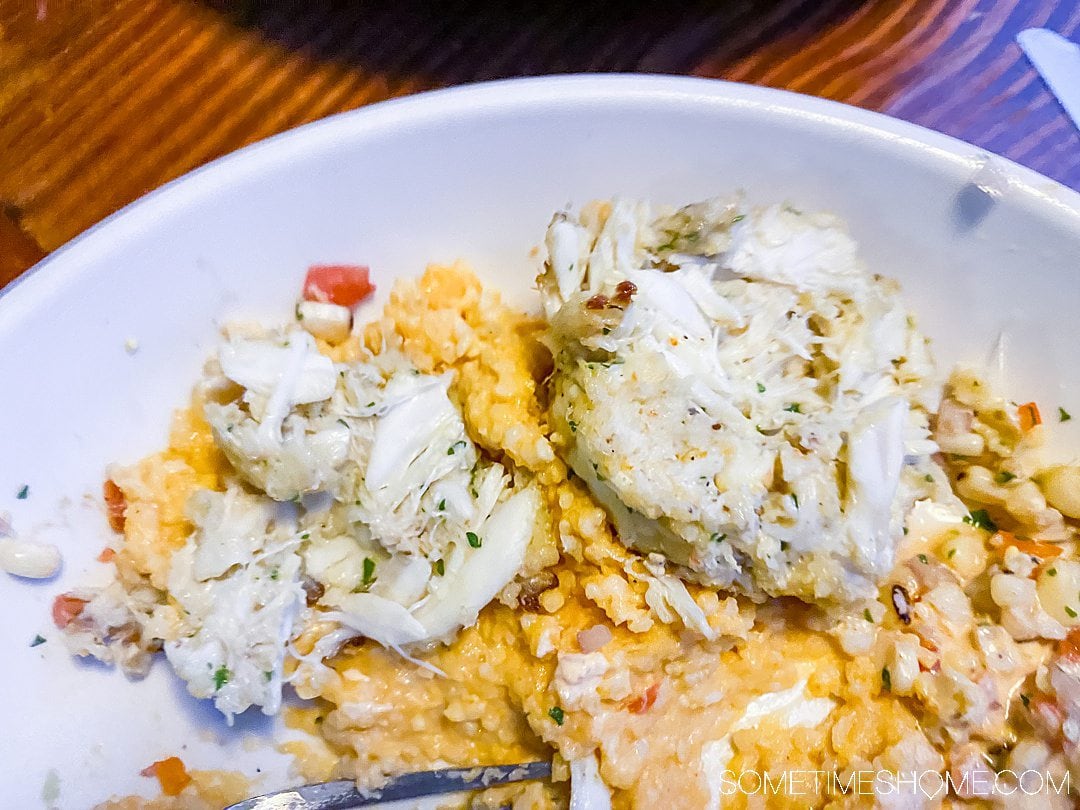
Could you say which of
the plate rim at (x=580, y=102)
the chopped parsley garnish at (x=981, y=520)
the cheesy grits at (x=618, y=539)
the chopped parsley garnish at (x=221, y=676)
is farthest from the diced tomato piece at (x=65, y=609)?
→ the chopped parsley garnish at (x=981, y=520)

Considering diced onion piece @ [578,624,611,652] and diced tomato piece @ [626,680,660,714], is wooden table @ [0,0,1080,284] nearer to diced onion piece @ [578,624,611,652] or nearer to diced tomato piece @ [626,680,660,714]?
diced onion piece @ [578,624,611,652]

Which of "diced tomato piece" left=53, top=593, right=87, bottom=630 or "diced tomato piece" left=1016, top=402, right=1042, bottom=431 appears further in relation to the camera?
"diced tomato piece" left=1016, top=402, right=1042, bottom=431

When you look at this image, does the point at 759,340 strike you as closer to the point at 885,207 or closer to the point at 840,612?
the point at 885,207

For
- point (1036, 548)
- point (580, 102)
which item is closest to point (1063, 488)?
point (1036, 548)

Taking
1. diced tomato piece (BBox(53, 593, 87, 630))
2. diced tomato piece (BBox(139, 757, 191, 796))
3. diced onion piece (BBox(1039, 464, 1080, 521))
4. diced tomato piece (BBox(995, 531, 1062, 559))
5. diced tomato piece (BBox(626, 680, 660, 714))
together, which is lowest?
diced tomato piece (BBox(139, 757, 191, 796))

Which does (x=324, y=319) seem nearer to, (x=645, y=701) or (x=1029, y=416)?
(x=645, y=701)

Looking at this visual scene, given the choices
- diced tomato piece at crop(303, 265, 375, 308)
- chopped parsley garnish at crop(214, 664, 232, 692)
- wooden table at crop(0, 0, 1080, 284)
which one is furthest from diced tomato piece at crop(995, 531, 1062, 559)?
chopped parsley garnish at crop(214, 664, 232, 692)
